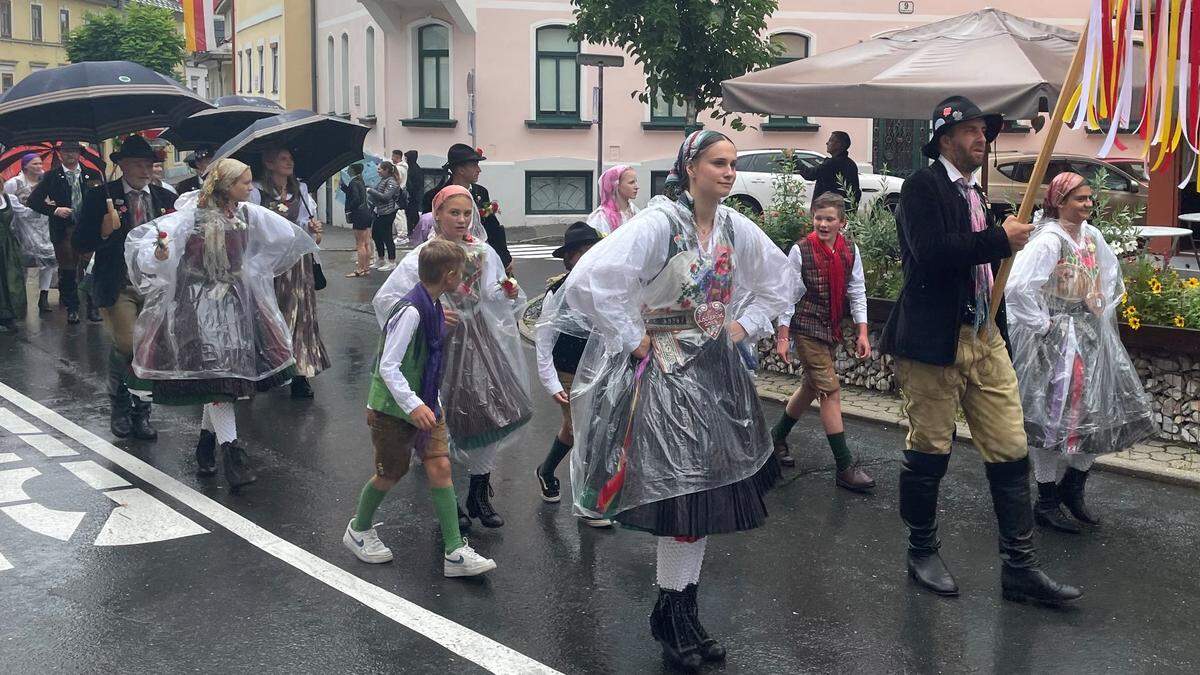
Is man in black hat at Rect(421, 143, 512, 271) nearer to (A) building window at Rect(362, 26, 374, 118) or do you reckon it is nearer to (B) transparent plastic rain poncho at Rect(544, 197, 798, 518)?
(B) transparent plastic rain poncho at Rect(544, 197, 798, 518)

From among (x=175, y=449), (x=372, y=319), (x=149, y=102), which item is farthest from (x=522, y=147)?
(x=175, y=449)

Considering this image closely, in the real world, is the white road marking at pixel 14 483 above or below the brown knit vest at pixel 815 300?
below

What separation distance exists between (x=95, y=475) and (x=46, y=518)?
875 mm

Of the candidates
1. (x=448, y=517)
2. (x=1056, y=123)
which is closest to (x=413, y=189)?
(x=448, y=517)

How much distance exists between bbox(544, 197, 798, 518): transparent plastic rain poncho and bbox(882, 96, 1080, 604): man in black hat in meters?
0.81

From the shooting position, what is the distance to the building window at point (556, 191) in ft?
92.4

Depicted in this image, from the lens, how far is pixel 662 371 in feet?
16.0

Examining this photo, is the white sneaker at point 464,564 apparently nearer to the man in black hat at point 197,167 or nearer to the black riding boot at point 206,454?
the black riding boot at point 206,454

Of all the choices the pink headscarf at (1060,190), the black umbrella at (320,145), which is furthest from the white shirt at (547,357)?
the black umbrella at (320,145)

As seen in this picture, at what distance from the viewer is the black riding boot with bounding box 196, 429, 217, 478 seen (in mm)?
7656

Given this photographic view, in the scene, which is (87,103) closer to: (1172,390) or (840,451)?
(840,451)

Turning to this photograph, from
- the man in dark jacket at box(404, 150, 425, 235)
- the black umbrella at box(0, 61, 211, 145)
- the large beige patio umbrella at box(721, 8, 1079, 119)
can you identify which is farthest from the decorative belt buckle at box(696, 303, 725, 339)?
the man in dark jacket at box(404, 150, 425, 235)

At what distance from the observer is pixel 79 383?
1052 centimetres

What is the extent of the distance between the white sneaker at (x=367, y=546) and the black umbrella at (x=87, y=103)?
4.91 m
